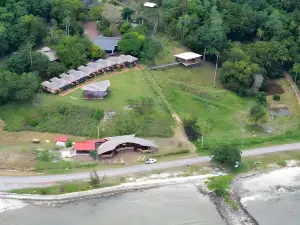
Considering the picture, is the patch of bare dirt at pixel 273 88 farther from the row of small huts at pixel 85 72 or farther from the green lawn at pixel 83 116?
the row of small huts at pixel 85 72

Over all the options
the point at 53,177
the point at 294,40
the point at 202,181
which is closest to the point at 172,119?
the point at 202,181

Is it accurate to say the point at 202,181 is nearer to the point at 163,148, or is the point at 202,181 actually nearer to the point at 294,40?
the point at 163,148

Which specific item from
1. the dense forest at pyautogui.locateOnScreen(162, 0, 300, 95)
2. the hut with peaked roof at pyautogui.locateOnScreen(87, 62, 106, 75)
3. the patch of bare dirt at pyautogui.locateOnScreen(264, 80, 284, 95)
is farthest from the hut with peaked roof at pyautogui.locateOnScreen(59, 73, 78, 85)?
the patch of bare dirt at pyautogui.locateOnScreen(264, 80, 284, 95)

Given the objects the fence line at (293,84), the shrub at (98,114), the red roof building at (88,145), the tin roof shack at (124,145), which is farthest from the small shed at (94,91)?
the fence line at (293,84)

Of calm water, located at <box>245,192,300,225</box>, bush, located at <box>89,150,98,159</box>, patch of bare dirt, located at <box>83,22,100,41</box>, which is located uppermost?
patch of bare dirt, located at <box>83,22,100,41</box>

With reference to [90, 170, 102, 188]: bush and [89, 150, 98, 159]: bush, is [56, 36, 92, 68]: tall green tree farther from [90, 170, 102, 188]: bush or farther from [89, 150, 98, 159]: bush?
[90, 170, 102, 188]: bush

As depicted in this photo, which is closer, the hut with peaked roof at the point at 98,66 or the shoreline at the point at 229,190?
the shoreline at the point at 229,190

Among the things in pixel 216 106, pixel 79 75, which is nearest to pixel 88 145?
pixel 79 75
